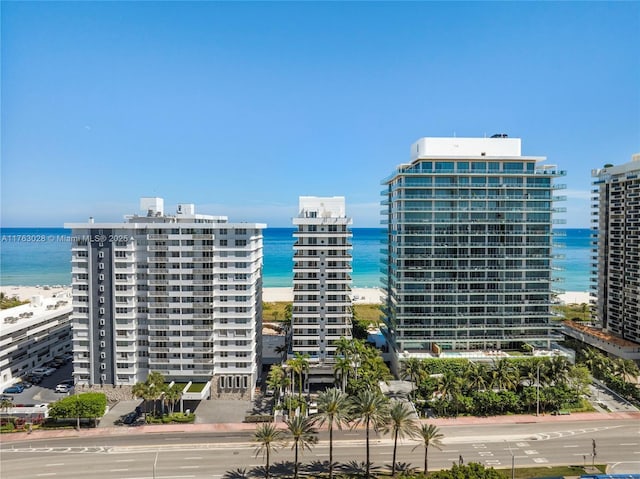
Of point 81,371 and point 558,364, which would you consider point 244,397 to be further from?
point 558,364

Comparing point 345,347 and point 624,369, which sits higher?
point 345,347

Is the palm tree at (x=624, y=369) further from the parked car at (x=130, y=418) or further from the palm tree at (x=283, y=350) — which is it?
the parked car at (x=130, y=418)

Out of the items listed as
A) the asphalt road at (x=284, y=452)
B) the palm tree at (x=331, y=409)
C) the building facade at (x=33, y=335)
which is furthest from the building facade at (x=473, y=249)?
the building facade at (x=33, y=335)

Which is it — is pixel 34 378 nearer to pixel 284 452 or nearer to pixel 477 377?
pixel 284 452

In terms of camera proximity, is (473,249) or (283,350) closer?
(473,249)

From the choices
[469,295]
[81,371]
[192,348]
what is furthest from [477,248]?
[81,371]

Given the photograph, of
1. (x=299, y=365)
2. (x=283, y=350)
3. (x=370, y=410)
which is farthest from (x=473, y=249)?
(x=370, y=410)

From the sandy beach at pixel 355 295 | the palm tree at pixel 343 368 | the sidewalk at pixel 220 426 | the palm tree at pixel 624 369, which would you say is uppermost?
the palm tree at pixel 343 368
